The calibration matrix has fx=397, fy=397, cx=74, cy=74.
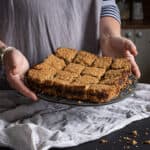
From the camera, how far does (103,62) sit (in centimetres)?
109

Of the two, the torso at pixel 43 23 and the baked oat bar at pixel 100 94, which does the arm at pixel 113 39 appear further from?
the baked oat bar at pixel 100 94

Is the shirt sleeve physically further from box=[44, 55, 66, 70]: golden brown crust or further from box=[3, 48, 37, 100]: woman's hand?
box=[3, 48, 37, 100]: woman's hand

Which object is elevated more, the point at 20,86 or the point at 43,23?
the point at 43,23

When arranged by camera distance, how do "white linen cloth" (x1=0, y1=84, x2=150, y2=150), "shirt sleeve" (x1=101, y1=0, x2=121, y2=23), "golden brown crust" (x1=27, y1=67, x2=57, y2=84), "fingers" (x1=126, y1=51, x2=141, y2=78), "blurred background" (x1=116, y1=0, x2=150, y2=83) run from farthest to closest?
"blurred background" (x1=116, y1=0, x2=150, y2=83), "shirt sleeve" (x1=101, y1=0, x2=121, y2=23), "fingers" (x1=126, y1=51, x2=141, y2=78), "golden brown crust" (x1=27, y1=67, x2=57, y2=84), "white linen cloth" (x1=0, y1=84, x2=150, y2=150)

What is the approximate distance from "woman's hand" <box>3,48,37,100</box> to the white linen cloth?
66mm

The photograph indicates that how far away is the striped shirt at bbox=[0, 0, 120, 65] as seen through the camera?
3.59ft

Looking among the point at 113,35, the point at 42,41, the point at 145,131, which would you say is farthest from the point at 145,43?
the point at 145,131

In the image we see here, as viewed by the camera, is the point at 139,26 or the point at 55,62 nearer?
the point at 55,62

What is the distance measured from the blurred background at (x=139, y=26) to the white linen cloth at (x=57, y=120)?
3.99 ft

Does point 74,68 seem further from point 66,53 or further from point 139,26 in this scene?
point 139,26

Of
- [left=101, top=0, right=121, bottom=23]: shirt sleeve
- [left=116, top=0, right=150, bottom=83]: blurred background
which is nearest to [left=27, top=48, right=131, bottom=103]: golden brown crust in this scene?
[left=101, top=0, right=121, bottom=23]: shirt sleeve

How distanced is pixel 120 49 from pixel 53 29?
0.66 feet

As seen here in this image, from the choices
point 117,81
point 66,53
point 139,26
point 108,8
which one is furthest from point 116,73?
point 139,26

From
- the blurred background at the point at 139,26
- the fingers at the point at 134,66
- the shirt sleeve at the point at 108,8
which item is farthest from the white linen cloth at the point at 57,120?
the blurred background at the point at 139,26
